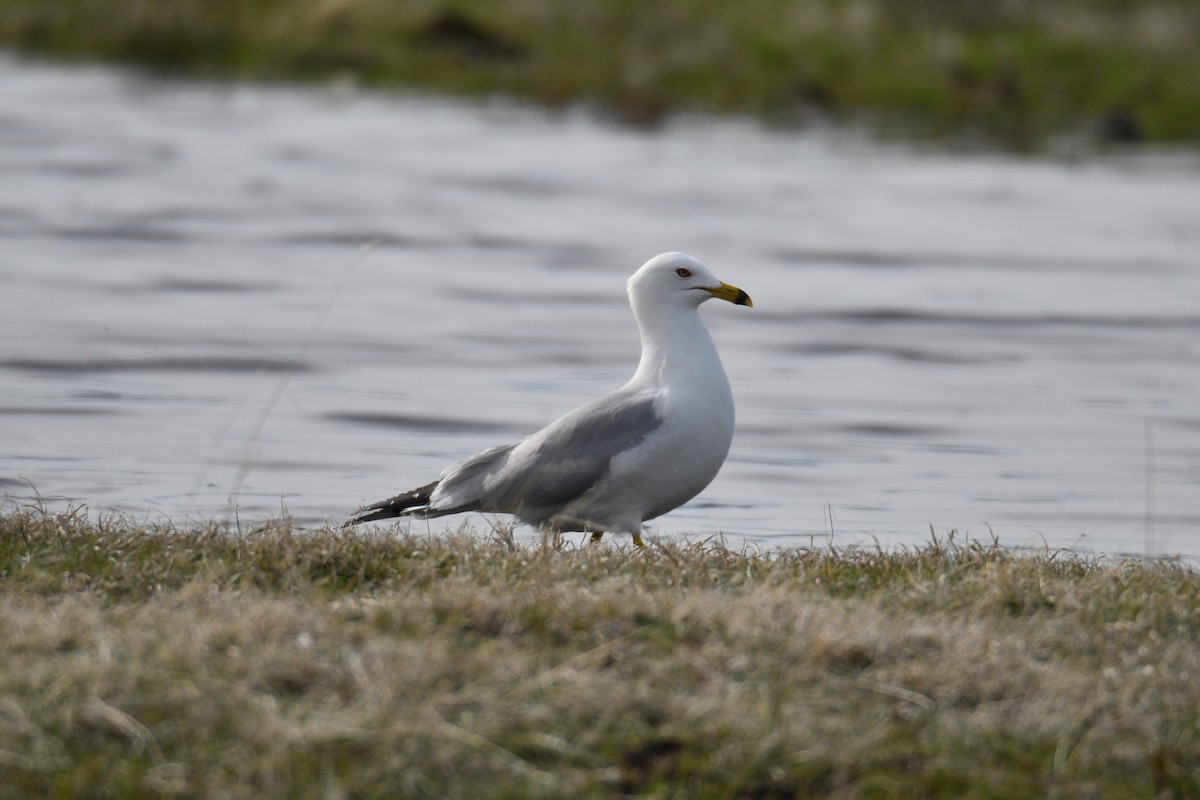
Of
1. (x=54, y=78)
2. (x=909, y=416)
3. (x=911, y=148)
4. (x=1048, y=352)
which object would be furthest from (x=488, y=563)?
(x=54, y=78)

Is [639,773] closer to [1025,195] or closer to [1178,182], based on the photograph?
[1025,195]

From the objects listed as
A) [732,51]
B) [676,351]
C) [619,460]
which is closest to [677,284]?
[676,351]

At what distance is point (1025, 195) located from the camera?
19625 millimetres

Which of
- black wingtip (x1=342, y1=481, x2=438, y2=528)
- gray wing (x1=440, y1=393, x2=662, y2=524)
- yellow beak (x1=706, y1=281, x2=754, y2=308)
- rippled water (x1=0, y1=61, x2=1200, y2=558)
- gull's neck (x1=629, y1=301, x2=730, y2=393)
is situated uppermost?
yellow beak (x1=706, y1=281, x2=754, y2=308)

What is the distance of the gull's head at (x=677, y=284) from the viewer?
6840 mm

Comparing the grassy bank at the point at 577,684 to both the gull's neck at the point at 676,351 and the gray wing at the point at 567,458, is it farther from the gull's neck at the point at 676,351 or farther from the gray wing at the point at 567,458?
the gull's neck at the point at 676,351

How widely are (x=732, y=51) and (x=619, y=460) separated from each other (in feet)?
75.9

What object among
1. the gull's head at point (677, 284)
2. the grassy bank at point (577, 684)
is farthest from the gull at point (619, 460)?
the grassy bank at point (577, 684)

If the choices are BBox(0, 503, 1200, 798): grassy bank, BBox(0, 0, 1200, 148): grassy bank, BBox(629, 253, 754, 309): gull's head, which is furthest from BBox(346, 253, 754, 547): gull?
BBox(0, 0, 1200, 148): grassy bank

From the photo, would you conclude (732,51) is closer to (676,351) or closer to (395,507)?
(676,351)

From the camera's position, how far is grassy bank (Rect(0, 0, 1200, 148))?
2681 centimetres

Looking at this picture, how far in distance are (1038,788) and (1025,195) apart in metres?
16.4

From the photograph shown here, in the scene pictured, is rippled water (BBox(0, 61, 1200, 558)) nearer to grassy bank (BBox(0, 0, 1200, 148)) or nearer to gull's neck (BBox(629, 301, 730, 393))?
gull's neck (BBox(629, 301, 730, 393))

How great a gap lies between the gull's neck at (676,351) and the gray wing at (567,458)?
18 centimetres
